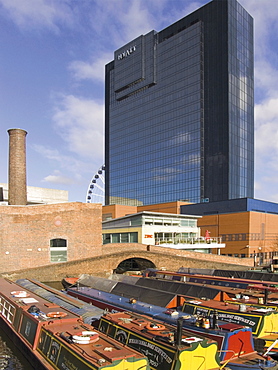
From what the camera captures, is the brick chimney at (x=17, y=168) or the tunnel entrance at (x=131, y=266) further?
the tunnel entrance at (x=131, y=266)

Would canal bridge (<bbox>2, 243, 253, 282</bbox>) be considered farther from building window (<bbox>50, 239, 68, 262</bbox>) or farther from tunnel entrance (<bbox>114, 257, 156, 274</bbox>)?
building window (<bbox>50, 239, 68, 262</bbox>)

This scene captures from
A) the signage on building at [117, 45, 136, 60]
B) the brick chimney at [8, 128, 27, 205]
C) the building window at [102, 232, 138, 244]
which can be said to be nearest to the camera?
the brick chimney at [8, 128, 27, 205]

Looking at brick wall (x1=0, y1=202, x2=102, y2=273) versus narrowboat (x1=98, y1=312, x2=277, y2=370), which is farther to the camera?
brick wall (x1=0, y1=202, x2=102, y2=273)

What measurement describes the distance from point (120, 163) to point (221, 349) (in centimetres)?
11376

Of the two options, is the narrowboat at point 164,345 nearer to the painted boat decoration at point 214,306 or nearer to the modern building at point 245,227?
the painted boat decoration at point 214,306

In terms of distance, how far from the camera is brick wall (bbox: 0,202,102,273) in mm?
39781

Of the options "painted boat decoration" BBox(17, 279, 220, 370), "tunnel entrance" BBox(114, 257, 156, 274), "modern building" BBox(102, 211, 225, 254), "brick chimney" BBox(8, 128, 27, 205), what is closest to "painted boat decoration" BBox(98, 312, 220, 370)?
"painted boat decoration" BBox(17, 279, 220, 370)

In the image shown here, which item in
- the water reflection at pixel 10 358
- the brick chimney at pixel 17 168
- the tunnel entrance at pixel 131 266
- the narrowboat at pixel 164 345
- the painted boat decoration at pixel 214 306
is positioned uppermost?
the brick chimney at pixel 17 168

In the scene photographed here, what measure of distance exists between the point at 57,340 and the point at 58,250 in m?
30.4

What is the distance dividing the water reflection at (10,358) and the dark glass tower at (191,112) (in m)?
77.3

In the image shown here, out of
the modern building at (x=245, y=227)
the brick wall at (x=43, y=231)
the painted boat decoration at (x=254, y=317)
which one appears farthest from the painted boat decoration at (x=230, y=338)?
the modern building at (x=245, y=227)

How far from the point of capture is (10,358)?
687 inches

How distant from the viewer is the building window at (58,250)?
138ft

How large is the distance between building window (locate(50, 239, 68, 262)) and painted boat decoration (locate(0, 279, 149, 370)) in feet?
70.4
